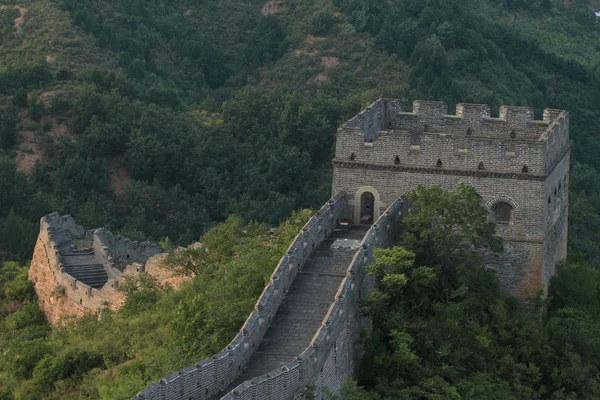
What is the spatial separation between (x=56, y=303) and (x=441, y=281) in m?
16.1

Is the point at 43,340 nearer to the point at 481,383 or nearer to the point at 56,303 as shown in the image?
the point at 56,303

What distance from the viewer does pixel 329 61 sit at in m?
104

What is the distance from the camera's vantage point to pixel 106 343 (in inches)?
1604

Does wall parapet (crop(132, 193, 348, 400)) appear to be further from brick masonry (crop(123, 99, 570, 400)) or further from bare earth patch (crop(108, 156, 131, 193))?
bare earth patch (crop(108, 156, 131, 193))

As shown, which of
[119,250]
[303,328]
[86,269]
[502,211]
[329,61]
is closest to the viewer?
[303,328]

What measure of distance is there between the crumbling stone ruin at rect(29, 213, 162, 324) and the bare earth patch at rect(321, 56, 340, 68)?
48.5 metres

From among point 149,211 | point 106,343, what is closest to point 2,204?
point 149,211

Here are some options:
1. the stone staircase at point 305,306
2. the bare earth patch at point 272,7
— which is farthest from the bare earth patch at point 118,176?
the stone staircase at point 305,306

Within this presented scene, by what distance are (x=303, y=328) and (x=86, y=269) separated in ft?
68.6

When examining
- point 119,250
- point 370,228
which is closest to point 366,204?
point 370,228

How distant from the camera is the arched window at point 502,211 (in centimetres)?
4109

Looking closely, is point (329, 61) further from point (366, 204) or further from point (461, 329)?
point (461, 329)

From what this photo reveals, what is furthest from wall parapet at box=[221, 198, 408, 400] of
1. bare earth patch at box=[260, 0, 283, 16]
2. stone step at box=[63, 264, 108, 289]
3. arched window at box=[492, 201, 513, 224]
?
bare earth patch at box=[260, 0, 283, 16]

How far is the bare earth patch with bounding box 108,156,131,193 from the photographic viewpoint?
272ft
